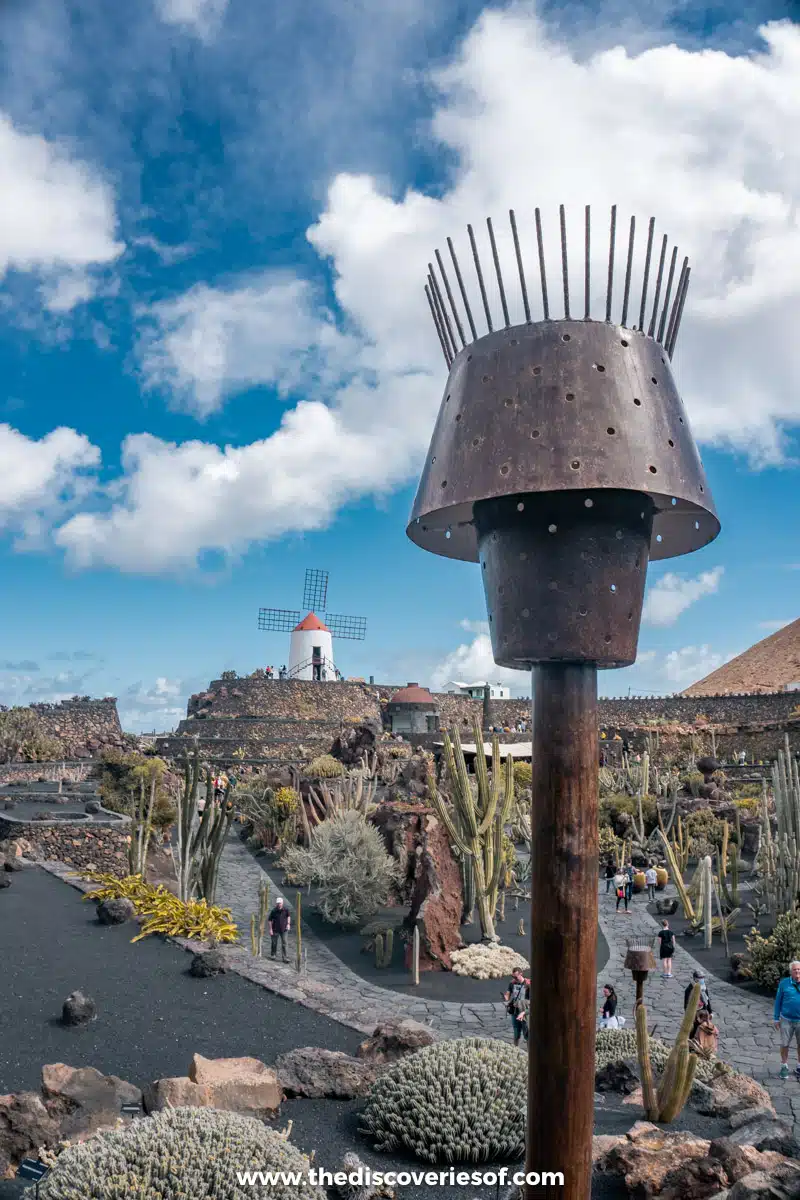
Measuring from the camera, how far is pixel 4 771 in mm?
29016

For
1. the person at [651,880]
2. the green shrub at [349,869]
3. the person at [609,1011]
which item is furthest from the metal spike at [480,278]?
the person at [651,880]

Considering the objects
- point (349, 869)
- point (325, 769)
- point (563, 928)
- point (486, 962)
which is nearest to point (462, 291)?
point (563, 928)

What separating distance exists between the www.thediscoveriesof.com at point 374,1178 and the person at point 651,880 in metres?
13.8

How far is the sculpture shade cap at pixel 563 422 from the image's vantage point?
7.98 ft

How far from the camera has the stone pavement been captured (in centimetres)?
838

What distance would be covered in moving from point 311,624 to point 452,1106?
53278 millimetres

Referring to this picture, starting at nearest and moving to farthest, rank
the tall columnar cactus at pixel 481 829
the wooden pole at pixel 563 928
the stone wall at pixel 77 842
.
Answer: the wooden pole at pixel 563 928, the tall columnar cactus at pixel 481 829, the stone wall at pixel 77 842

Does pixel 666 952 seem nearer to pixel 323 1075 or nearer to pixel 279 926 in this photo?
pixel 279 926

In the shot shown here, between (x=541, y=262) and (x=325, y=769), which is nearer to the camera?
(x=541, y=262)

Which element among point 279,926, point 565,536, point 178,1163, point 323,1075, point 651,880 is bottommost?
point 651,880

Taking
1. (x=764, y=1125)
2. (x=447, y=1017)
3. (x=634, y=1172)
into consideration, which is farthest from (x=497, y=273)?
(x=447, y=1017)

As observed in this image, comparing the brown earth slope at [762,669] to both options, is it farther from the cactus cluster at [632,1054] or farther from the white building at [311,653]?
the cactus cluster at [632,1054]

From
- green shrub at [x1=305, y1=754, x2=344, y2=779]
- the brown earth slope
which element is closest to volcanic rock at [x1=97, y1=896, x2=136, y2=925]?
green shrub at [x1=305, y1=754, x2=344, y2=779]

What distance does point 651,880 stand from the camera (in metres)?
19.0
